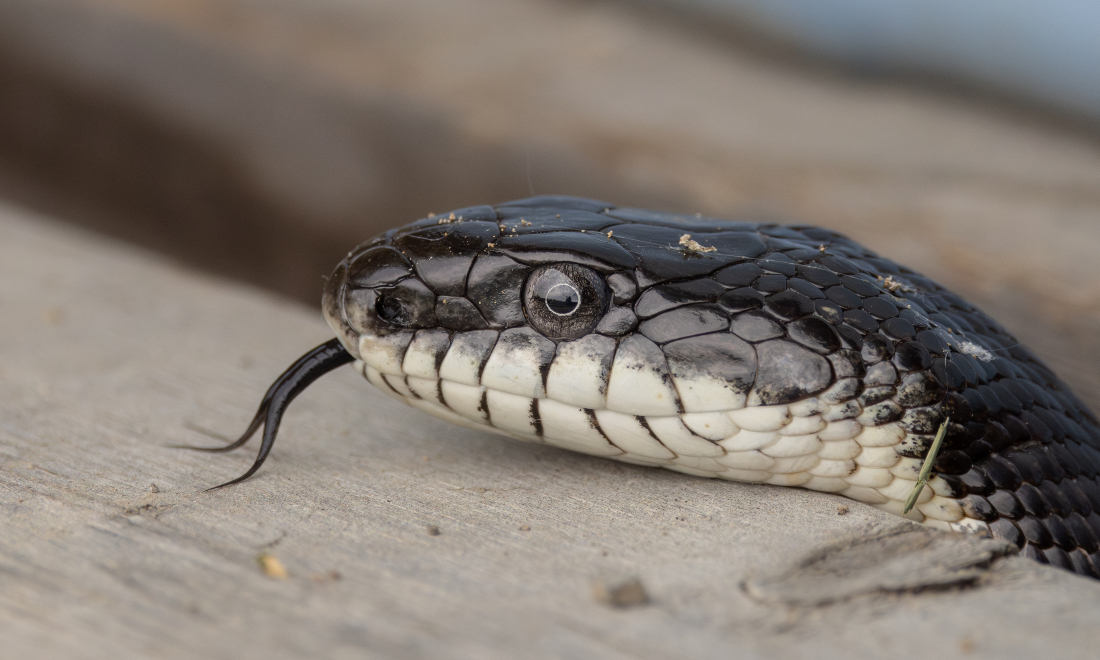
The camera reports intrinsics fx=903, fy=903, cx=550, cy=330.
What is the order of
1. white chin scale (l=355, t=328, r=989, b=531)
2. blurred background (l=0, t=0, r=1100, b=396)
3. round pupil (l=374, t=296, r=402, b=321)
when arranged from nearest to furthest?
white chin scale (l=355, t=328, r=989, b=531)
round pupil (l=374, t=296, r=402, b=321)
blurred background (l=0, t=0, r=1100, b=396)

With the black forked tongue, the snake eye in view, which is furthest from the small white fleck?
the black forked tongue

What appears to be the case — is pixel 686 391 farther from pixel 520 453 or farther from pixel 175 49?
pixel 175 49

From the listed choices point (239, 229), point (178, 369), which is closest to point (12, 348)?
point (178, 369)

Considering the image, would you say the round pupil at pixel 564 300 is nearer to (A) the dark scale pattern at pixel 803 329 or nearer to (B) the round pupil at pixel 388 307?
(A) the dark scale pattern at pixel 803 329

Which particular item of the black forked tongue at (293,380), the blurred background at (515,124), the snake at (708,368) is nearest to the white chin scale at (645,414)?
the snake at (708,368)

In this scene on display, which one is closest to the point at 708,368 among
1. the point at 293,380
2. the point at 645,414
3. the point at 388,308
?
the point at 645,414

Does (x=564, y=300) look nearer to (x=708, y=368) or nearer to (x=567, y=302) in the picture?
(x=567, y=302)

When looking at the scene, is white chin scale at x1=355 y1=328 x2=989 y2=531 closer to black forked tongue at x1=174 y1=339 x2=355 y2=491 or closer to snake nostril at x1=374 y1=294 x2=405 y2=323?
snake nostril at x1=374 y1=294 x2=405 y2=323
